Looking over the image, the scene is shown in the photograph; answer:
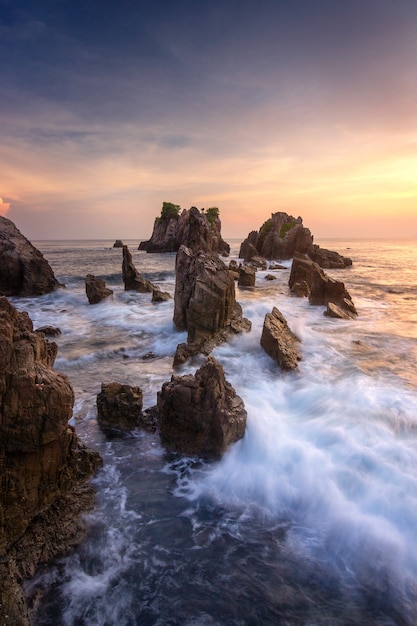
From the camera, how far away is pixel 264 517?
280 inches

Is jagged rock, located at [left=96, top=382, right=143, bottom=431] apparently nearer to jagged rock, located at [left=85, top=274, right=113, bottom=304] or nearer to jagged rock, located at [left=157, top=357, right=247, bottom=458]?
jagged rock, located at [left=157, top=357, right=247, bottom=458]

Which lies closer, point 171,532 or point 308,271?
point 171,532

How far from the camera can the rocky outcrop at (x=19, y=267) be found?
30.7 m

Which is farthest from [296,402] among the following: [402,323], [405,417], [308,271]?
[308,271]

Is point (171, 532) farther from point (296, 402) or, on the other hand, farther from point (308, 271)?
point (308, 271)

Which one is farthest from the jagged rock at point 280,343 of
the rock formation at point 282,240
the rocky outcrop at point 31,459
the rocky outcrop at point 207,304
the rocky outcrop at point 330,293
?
the rock formation at point 282,240

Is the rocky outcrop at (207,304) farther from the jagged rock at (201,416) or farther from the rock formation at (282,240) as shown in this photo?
the rock formation at (282,240)

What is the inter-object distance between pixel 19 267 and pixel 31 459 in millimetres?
29690

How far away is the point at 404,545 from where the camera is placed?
21.0ft

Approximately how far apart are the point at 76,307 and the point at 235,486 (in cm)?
2343

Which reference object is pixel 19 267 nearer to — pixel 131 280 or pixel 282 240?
pixel 131 280

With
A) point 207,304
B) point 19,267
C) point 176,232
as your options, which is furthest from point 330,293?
point 176,232

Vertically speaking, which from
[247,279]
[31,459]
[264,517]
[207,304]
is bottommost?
[264,517]

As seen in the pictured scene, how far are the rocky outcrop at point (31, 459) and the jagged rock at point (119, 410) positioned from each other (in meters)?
3.00
